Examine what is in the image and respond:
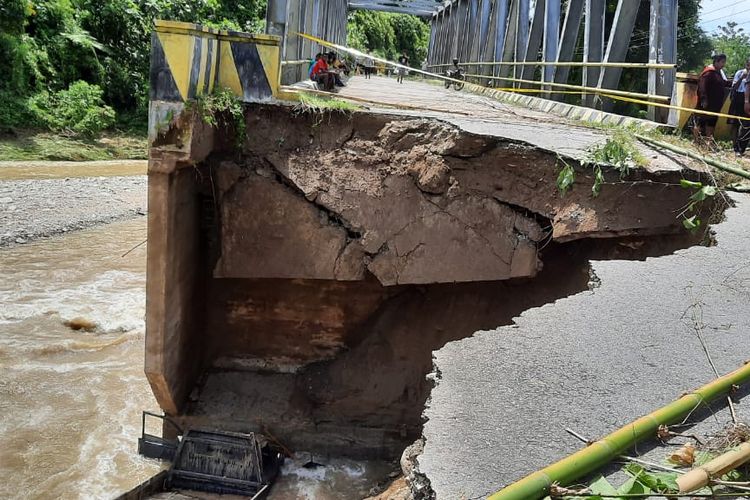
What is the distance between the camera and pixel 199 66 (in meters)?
5.47

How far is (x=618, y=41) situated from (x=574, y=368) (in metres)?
8.40

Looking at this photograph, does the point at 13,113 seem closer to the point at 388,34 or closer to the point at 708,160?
the point at 708,160

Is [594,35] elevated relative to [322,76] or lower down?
elevated

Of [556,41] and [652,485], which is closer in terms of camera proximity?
[652,485]

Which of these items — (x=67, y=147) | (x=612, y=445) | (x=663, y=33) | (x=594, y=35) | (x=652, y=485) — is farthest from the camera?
(x=67, y=147)

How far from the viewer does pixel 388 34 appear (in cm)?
4778

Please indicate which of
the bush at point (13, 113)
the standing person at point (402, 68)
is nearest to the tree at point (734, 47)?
the standing person at point (402, 68)

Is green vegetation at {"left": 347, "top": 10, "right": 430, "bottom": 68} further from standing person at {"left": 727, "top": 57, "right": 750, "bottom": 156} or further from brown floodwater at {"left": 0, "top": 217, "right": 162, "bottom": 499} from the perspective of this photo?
standing person at {"left": 727, "top": 57, "right": 750, "bottom": 156}

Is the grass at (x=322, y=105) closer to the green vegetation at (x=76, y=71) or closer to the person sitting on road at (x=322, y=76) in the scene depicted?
the person sitting on road at (x=322, y=76)

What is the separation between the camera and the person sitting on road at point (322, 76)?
39.3 ft

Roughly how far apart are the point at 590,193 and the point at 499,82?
12.7 metres

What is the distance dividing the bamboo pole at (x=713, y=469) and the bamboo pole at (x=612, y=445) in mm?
266

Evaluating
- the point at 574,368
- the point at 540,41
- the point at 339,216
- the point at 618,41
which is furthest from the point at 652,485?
the point at 540,41

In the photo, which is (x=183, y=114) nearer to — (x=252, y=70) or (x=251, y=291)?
(x=252, y=70)
